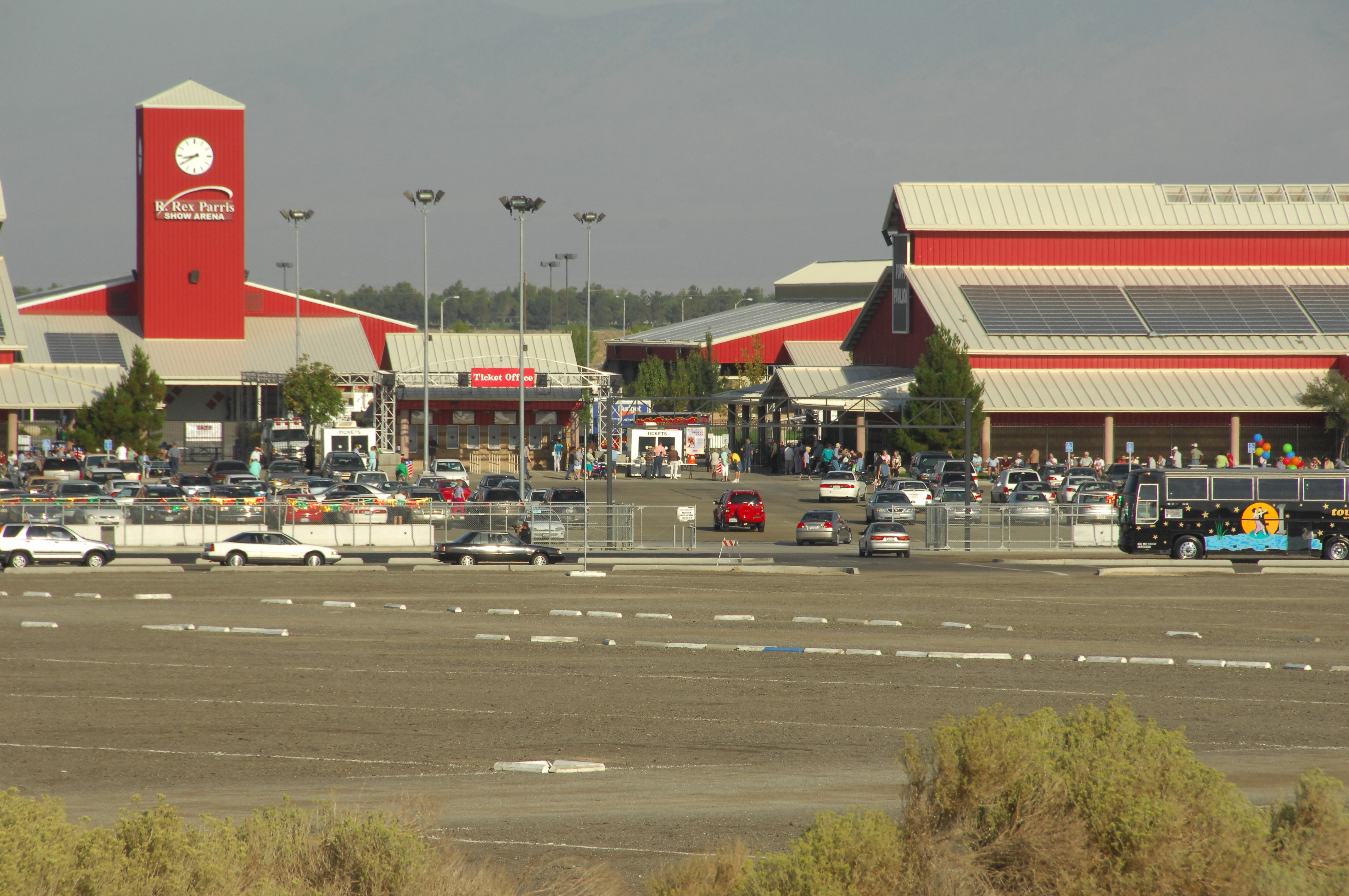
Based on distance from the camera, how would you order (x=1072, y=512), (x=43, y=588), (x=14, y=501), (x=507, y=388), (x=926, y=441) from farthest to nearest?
(x=507, y=388) < (x=926, y=441) < (x=1072, y=512) < (x=14, y=501) < (x=43, y=588)

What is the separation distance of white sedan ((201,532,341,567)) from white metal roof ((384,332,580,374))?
37.5m

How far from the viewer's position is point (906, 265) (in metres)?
75.5

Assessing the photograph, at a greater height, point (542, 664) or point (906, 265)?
point (906, 265)

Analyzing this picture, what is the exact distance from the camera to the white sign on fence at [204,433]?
7506 centimetres

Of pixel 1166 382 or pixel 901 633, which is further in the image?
pixel 1166 382

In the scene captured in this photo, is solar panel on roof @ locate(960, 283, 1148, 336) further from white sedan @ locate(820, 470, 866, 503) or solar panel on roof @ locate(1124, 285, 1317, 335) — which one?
white sedan @ locate(820, 470, 866, 503)

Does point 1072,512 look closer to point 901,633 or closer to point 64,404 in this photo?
point 901,633

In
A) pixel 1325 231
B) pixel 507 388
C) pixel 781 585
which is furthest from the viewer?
pixel 1325 231

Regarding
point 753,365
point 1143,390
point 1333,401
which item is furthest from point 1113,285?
point 753,365

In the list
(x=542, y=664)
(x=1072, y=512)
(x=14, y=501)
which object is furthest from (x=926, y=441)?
(x=542, y=664)

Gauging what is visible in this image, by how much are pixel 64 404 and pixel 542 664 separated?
5296 cm

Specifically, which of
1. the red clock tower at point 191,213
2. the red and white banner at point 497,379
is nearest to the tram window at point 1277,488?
the red and white banner at point 497,379

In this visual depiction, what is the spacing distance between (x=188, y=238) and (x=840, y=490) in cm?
4492

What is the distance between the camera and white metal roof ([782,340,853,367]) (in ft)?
305
